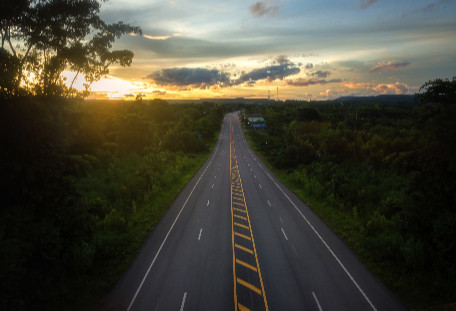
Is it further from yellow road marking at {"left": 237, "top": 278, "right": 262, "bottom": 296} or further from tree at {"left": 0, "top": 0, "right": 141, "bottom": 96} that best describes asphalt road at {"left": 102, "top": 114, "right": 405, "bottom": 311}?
tree at {"left": 0, "top": 0, "right": 141, "bottom": 96}

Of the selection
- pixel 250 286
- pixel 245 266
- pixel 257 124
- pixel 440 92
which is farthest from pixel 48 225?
pixel 257 124

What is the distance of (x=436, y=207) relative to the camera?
15477 mm

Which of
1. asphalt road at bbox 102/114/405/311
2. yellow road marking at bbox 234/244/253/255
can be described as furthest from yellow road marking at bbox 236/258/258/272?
yellow road marking at bbox 234/244/253/255

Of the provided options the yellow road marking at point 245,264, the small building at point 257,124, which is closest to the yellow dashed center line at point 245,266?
the yellow road marking at point 245,264

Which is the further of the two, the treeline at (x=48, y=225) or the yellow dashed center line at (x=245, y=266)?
the yellow dashed center line at (x=245, y=266)

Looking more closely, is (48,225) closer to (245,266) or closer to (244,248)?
(245,266)

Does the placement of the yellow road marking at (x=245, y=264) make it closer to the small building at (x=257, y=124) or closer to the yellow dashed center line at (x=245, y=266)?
the yellow dashed center line at (x=245, y=266)

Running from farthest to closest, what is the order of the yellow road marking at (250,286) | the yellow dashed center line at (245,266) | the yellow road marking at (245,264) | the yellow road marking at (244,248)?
the yellow road marking at (244,248) → the yellow road marking at (245,264) → the yellow road marking at (250,286) → the yellow dashed center line at (245,266)

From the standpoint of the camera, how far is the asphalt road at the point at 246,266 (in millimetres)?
13227

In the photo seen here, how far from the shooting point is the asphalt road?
43.4 ft

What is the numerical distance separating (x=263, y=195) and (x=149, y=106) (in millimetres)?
81438

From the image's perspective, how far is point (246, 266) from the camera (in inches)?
642

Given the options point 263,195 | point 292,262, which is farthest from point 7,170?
point 263,195

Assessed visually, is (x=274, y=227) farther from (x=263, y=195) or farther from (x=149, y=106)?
(x=149, y=106)
